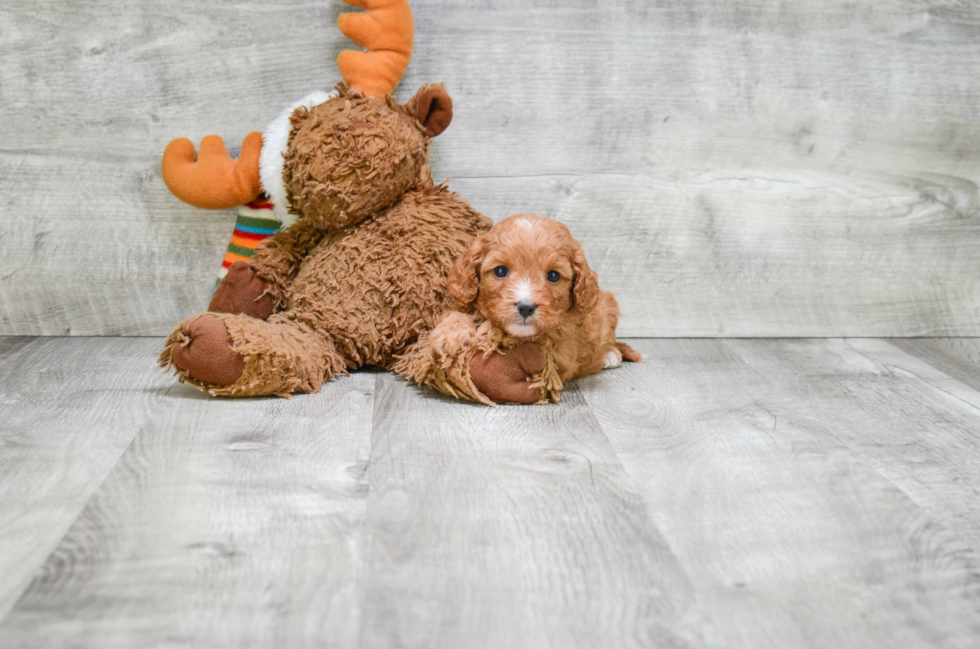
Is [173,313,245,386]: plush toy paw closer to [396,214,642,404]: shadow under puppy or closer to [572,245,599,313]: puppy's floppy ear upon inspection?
[396,214,642,404]: shadow under puppy

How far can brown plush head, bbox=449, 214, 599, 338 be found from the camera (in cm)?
109

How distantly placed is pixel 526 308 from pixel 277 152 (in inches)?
19.1

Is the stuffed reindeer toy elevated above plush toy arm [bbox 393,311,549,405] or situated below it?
above

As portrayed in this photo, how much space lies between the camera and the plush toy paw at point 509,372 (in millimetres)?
1132

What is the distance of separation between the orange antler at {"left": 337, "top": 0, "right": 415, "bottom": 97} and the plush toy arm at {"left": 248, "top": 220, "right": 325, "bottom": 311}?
0.25m

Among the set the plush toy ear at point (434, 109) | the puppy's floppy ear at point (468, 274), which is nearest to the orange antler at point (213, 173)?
the plush toy ear at point (434, 109)

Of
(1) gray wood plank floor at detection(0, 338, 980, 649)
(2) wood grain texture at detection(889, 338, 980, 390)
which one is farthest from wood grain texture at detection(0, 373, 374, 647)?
(2) wood grain texture at detection(889, 338, 980, 390)

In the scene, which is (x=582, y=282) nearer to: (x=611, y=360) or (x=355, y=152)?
(x=611, y=360)

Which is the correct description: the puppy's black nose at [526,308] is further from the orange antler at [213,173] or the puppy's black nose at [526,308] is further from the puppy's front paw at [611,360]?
the orange antler at [213,173]

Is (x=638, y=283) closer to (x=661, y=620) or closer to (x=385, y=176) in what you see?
(x=385, y=176)

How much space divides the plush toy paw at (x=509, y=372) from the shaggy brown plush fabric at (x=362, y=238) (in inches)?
6.0

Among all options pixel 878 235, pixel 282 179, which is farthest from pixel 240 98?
pixel 878 235

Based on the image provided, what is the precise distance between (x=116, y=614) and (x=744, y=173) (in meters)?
1.25

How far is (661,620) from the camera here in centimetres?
66
